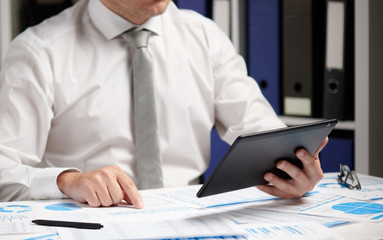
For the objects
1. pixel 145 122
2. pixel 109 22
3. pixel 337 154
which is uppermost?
pixel 109 22

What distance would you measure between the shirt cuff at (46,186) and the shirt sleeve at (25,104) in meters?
0.11

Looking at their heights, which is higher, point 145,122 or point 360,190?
point 145,122

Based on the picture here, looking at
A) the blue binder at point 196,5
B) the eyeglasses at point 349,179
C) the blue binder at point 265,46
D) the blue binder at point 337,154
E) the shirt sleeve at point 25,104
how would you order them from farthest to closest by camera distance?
the blue binder at point 196,5 → the blue binder at point 265,46 → the blue binder at point 337,154 → the shirt sleeve at point 25,104 → the eyeglasses at point 349,179

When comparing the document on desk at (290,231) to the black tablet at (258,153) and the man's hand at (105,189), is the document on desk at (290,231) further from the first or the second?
the man's hand at (105,189)

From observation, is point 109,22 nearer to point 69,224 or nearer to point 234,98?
point 234,98

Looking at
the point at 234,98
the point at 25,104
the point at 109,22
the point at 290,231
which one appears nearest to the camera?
the point at 290,231

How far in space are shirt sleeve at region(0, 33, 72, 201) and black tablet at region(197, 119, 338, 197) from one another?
22.2 inches

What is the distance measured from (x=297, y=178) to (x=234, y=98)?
1.87ft

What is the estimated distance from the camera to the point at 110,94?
1446mm

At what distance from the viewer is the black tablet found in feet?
2.91

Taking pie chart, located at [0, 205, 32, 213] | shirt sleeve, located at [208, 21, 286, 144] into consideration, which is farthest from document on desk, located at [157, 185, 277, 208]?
shirt sleeve, located at [208, 21, 286, 144]

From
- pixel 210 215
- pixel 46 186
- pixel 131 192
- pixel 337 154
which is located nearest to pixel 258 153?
pixel 210 215

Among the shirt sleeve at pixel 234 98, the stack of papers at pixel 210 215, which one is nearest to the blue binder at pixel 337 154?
the shirt sleeve at pixel 234 98

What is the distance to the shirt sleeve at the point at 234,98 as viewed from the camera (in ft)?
5.01
